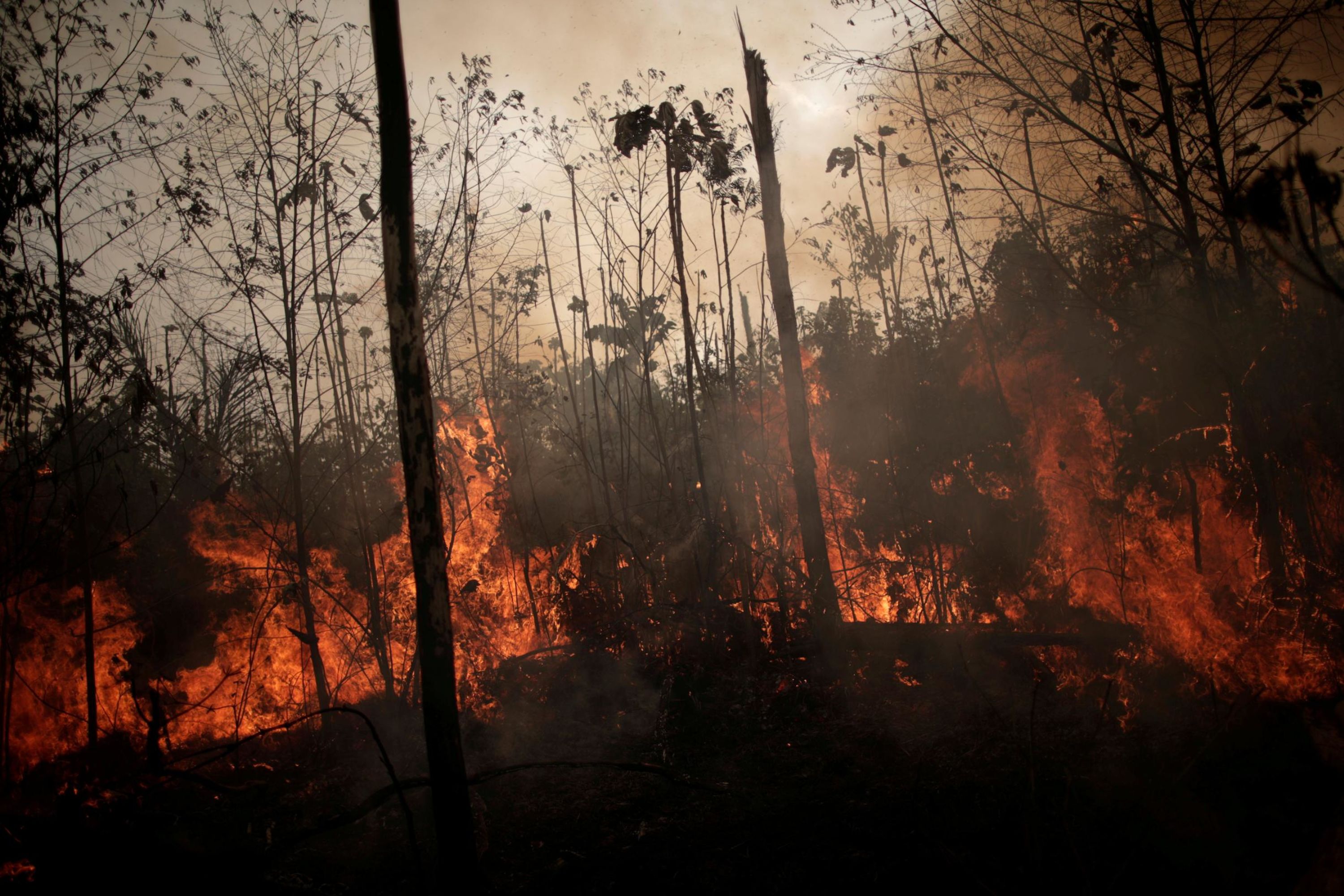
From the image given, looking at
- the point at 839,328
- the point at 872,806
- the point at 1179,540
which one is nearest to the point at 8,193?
the point at 872,806

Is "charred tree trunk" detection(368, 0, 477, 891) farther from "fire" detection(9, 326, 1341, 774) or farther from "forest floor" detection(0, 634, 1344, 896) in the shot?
"fire" detection(9, 326, 1341, 774)

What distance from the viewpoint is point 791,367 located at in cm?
840

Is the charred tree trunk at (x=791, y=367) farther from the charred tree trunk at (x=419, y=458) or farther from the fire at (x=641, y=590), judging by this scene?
the charred tree trunk at (x=419, y=458)

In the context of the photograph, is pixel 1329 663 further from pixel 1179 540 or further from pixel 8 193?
pixel 8 193

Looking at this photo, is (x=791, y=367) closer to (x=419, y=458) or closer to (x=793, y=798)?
(x=793, y=798)

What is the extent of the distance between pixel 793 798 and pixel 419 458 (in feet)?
13.2

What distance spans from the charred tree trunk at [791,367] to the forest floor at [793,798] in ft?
3.13

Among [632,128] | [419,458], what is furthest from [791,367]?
[419,458]

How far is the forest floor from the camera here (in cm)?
394

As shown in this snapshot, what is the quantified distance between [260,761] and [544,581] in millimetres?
5284

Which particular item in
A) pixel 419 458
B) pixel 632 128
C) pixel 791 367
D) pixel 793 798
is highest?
pixel 632 128

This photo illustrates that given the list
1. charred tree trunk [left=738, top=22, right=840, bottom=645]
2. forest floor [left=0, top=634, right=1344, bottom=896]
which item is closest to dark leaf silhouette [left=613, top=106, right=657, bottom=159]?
charred tree trunk [left=738, top=22, right=840, bottom=645]

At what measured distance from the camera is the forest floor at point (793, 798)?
3.94m

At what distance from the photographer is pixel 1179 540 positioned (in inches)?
387
